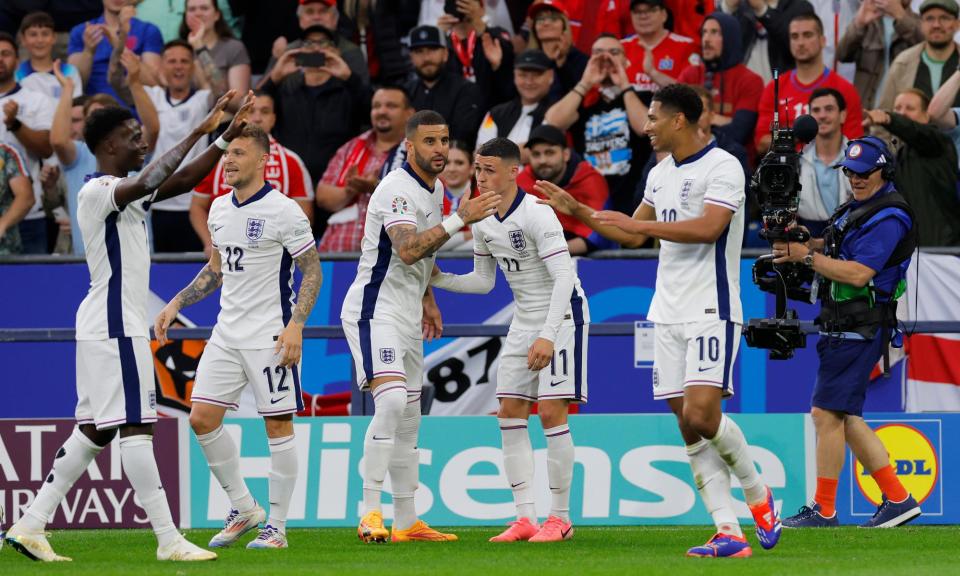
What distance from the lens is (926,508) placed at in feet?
33.9

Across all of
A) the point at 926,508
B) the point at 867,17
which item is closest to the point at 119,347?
the point at 926,508

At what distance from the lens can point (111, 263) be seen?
26.4ft

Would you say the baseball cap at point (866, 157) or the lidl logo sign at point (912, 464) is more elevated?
the baseball cap at point (866, 157)

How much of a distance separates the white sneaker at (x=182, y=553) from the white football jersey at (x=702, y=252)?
2717 mm

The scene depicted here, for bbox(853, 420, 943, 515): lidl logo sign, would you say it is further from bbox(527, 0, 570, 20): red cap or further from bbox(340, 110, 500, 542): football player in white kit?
bbox(527, 0, 570, 20): red cap

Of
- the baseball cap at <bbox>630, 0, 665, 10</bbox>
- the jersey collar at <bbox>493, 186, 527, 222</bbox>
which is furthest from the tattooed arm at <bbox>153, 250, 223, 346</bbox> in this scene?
the baseball cap at <bbox>630, 0, 665, 10</bbox>

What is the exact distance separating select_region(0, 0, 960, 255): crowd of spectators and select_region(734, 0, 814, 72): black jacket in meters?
0.02

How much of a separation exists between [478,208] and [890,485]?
3.37 metres

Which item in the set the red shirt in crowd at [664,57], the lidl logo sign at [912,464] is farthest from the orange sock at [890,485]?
the red shirt in crowd at [664,57]

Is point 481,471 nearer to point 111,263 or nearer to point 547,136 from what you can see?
point 547,136

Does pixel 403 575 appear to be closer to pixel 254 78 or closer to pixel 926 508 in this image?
pixel 926 508

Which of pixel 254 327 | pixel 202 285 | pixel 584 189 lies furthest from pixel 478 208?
pixel 584 189

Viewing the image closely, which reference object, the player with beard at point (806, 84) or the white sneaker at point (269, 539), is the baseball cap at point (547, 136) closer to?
the player with beard at point (806, 84)

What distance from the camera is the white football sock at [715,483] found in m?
8.00
